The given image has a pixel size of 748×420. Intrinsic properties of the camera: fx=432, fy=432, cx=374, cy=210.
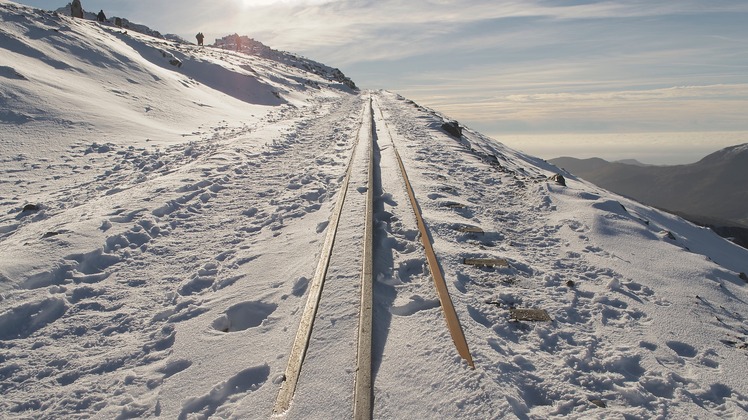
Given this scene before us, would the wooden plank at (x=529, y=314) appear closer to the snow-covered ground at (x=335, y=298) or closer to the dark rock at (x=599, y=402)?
the snow-covered ground at (x=335, y=298)

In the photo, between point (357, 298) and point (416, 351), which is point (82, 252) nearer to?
point (357, 298)

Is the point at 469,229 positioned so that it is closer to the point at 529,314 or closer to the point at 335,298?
the point at 529,314

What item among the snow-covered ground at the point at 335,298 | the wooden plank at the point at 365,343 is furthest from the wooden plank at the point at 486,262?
the wooden plank at the point at 365,343

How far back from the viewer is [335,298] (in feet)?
14.3

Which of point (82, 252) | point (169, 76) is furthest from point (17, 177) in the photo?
point (169, 76)

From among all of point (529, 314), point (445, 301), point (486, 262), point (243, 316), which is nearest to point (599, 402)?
point (529, 314)

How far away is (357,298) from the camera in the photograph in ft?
14.1

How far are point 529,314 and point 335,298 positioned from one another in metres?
1.92

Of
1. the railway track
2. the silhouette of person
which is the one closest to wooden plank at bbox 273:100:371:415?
the railway track

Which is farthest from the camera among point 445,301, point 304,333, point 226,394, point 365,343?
point 445,301

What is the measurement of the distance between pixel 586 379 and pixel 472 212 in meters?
4.68

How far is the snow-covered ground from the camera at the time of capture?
3.19 meters

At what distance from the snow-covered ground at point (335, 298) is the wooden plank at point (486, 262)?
0.12 m

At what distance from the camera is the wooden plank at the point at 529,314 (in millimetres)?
4168
